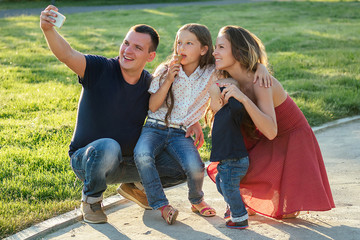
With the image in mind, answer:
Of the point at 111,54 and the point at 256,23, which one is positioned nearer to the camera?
the point at 111,54

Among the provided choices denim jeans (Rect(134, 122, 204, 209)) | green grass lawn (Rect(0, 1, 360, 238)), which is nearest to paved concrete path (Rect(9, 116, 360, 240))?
denim jeans (Rect(134, 122, 204, 209))

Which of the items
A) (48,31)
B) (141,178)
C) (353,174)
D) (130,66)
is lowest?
(353,174)

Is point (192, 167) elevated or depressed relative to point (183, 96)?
depressed

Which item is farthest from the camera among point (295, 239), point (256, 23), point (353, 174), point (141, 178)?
point (256, 23)

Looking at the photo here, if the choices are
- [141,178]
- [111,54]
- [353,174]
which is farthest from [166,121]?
[111,54]

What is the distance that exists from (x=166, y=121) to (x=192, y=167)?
0.43 m

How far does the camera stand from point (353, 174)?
4.85m

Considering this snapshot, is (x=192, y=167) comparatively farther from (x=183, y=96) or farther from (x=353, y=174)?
(x=353, y=174)

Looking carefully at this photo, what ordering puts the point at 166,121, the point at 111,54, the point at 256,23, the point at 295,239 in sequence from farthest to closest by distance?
the point at 256,23 < the point at 111,54 < the point at 166,121 < the point at 295,239

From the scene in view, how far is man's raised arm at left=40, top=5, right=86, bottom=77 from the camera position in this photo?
11.8ft

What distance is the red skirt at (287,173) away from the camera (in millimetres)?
3703

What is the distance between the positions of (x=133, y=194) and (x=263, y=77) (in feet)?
4.28

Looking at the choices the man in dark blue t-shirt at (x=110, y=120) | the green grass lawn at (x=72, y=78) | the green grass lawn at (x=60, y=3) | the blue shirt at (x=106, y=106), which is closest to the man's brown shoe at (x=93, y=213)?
the man in dark blue t-shirt at (x=110, y=120)

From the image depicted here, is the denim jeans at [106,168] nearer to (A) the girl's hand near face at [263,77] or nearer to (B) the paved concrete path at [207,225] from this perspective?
(B) the paved concrete path at [207,225]
